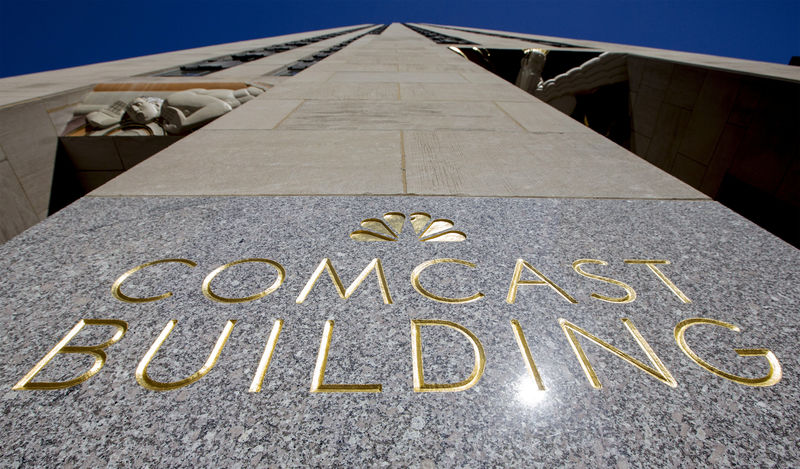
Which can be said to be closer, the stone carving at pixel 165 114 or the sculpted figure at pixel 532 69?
the stone carving at pixel 165 114

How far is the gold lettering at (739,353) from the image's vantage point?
1.44 metres

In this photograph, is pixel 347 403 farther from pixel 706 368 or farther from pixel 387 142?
pixel 387 142

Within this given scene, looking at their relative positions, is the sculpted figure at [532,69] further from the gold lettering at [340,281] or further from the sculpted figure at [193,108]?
the gold lettering at [340,281]

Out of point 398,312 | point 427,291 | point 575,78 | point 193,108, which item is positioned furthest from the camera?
point 575,78

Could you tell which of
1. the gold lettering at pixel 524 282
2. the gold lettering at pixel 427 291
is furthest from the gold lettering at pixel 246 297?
the gold lettering at pixel 524 282

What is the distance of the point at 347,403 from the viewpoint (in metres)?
1.37

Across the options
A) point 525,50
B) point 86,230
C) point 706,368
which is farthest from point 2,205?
point 525,50

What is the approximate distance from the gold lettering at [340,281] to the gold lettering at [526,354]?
1.91 ft

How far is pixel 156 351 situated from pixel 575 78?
11.4m

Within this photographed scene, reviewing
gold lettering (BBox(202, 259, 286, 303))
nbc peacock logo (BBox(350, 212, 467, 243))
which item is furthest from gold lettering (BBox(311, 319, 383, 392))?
nbc peacock logo (BBox(350, 212, 467, 243))

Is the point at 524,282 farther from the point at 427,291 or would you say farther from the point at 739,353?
the point at 739,353

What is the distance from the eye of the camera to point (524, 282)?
1.97 meters

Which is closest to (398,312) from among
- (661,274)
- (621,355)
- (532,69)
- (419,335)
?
A: (419,335)

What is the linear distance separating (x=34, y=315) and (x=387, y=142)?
9.83 ft
